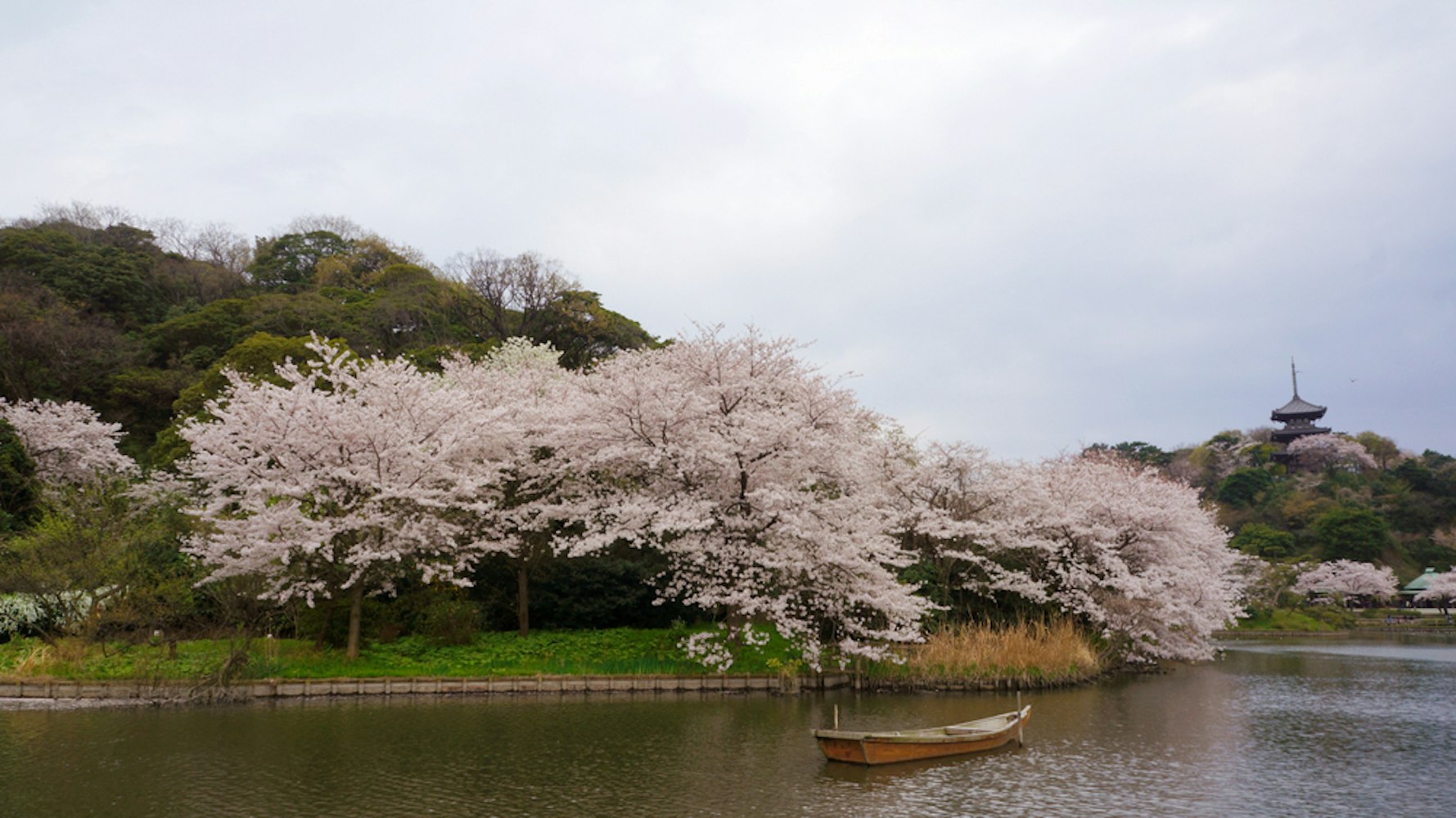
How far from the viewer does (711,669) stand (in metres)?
22.5

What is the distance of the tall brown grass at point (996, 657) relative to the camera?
2266 centimetres

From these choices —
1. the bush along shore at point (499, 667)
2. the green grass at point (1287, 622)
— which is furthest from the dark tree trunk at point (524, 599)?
the green grass at point (1287, 622)

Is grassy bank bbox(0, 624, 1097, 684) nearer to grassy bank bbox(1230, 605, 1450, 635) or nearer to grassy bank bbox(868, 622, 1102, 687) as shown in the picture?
grassy bank bbox(868, 622, 1102, 687)

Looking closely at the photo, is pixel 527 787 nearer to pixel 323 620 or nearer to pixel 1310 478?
pixel 323 620

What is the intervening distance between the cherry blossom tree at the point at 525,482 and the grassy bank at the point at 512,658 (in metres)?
2.26

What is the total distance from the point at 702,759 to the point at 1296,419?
99492 mm

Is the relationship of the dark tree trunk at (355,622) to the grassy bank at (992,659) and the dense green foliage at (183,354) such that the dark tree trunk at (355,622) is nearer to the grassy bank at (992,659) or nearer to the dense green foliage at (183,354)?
the dense green foliage at (183,354)

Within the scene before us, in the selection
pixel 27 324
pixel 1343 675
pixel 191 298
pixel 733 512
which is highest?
pixel 191 298

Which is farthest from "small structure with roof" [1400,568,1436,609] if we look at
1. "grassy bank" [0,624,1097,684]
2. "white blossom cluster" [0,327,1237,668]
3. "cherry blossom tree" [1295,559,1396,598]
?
"grassy bank" [0,624,1097,684]

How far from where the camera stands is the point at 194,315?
160ft

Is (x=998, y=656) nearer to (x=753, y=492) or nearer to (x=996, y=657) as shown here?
(x=996, y=657)

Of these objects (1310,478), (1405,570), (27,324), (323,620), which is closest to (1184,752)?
(323,620)

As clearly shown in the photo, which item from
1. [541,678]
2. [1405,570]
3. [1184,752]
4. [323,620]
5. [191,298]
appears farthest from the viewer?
[1405,570]

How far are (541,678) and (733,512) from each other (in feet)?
20.1
